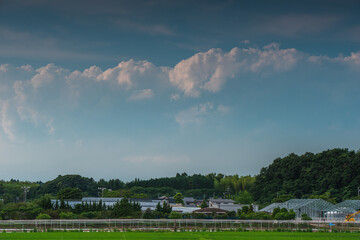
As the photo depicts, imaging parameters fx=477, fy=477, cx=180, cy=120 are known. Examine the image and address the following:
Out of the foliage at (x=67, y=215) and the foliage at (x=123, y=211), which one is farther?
the foliage at (x=123, y=211)

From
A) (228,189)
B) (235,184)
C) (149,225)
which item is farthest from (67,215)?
(235,184)

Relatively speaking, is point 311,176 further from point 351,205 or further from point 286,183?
point 351,205

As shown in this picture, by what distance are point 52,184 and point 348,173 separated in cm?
7506

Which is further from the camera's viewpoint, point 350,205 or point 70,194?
point 70,194

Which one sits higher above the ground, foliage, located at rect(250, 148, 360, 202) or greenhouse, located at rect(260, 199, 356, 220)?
foliage, located at rect(250, 148, 360, 202)

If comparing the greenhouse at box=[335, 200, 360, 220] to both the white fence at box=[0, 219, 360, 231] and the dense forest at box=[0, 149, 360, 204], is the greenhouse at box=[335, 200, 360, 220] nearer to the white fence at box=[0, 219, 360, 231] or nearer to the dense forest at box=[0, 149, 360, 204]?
the dense forest at box=[0, 149, 360, 204]

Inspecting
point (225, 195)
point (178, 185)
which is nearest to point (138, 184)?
point (178, 185)

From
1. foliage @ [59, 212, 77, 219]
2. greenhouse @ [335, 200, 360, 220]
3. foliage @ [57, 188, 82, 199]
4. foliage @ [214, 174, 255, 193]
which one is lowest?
foliage @ [59, 212, 77, 219]

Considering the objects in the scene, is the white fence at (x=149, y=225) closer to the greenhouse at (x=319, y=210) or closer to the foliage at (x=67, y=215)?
the foliage at (x=67, y=215)

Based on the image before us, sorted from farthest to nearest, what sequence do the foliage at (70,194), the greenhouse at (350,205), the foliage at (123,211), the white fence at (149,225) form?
1. the foliage at (70,194)
2. the greenhouse at (350,205)
3. the foliage at (123,211)
4. the white fence at (149,225)

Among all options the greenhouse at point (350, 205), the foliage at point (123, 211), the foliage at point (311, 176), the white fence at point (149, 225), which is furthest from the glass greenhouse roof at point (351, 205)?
the foliage at point (123, 211)

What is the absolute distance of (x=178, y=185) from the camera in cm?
14938

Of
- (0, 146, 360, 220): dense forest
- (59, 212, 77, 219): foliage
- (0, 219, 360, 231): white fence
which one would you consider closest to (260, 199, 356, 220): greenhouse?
(0, 146, 360, 220): dense forest

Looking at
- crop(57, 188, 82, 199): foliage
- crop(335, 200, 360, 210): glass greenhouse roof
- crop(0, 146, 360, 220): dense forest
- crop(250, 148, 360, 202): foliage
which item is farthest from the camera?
crop(250, 148, 360, 202): foliage
